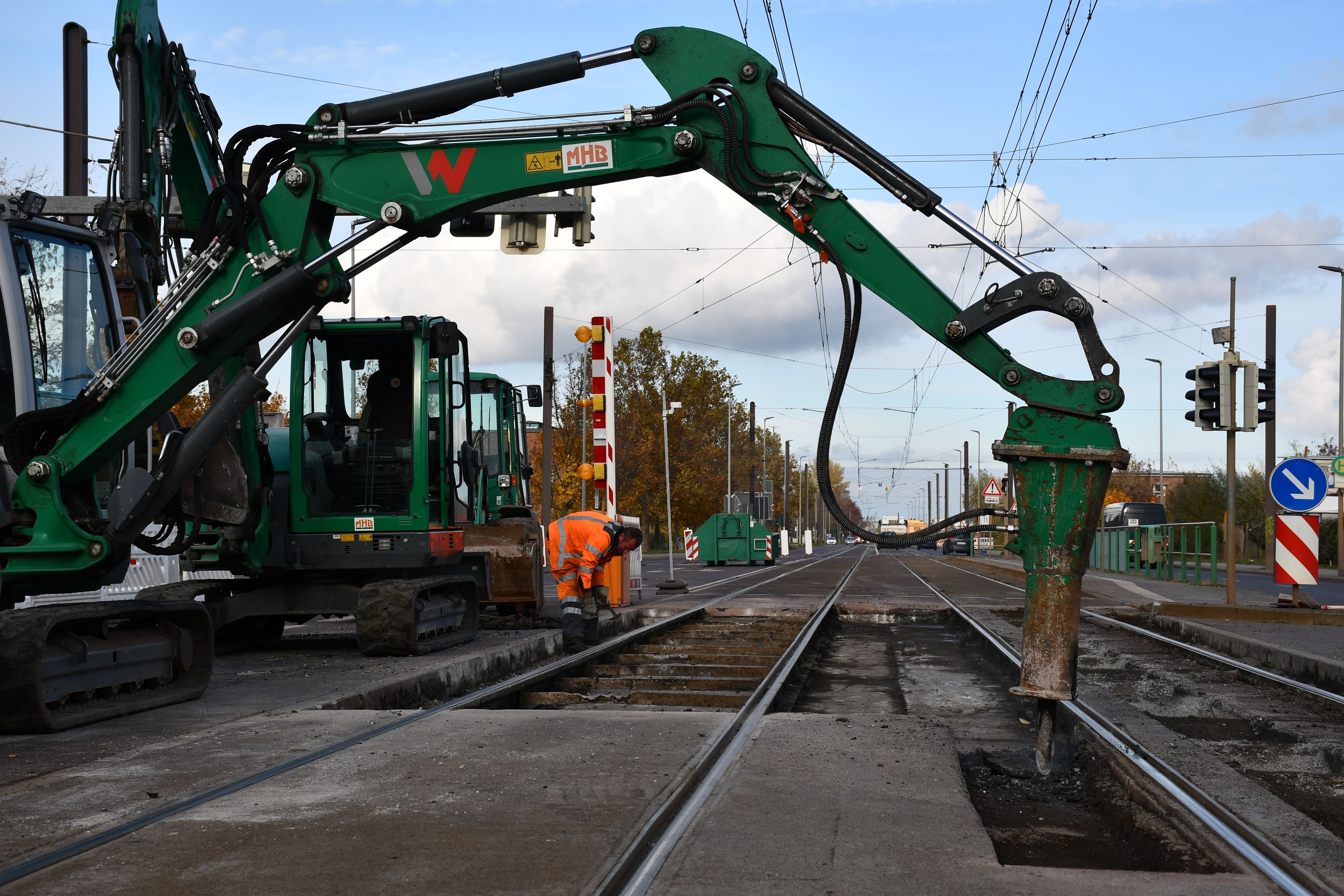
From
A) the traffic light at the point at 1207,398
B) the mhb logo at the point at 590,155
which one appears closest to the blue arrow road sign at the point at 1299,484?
the traffic light at the point at 1207,398

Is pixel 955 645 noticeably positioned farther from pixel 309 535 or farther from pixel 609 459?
pixel 309 535

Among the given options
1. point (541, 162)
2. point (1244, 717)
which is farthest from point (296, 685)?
point (1244, 717)

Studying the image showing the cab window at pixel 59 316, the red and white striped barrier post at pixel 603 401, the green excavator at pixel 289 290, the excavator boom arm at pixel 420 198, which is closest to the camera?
the green excavator at pixel 289 290

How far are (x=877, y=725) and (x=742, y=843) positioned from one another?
9.05 ft

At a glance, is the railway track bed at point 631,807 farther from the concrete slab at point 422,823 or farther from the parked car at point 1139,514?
the parked car at point 1139,514

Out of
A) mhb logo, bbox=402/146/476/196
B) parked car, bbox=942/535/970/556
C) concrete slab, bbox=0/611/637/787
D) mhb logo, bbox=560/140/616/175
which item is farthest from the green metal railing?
parked car, bbox=942/535/970/556

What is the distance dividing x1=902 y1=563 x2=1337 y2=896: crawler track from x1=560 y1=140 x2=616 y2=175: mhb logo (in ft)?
14.2

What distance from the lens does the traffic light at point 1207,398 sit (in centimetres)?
1716

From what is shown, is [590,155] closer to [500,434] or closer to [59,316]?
[59,316]

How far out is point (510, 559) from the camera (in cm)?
1436

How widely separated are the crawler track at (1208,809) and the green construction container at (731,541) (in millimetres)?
33828

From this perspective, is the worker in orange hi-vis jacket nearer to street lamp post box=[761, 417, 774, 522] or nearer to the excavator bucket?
the excavator bucket

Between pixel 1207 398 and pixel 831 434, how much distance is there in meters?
12.0

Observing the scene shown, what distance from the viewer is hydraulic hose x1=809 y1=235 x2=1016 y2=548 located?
260 inches
